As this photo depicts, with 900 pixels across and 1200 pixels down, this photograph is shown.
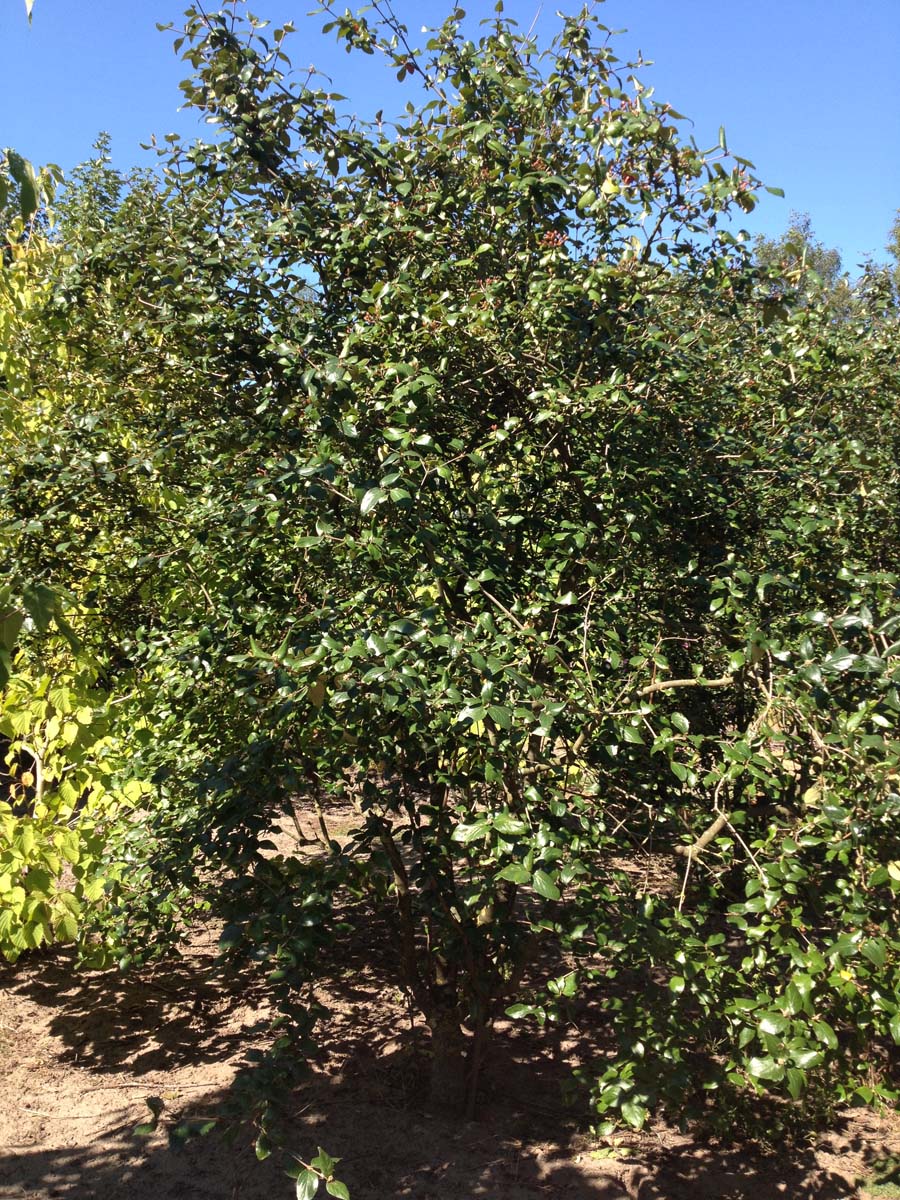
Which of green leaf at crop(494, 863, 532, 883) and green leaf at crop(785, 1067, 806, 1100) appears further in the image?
green leaf at crop(494, 863, 532, 883)

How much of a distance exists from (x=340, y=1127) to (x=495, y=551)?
248cm

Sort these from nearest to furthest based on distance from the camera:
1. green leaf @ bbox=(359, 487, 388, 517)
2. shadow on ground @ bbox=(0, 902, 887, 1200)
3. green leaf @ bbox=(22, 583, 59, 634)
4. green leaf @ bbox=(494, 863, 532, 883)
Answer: green leaf @ bbox=(22, 583, 59, 634)
green leaf @ bbox=(494, 863, 532, 883)
green leaf @ bbox=(359, 487, 388, 517)
shadow on ground @ bbox=(0, 902, 887, 1200)

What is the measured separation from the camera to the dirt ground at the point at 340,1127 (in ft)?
11.4

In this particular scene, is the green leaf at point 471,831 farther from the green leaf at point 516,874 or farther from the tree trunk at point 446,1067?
the tree trunk at point 446,1067

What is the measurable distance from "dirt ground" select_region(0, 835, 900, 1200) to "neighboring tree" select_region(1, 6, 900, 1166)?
0.40 m

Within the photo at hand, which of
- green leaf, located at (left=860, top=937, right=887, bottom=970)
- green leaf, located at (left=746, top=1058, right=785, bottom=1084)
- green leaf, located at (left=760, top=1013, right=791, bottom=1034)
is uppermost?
green leaf, located at (left=860, top=937, right=887, bottom=970)

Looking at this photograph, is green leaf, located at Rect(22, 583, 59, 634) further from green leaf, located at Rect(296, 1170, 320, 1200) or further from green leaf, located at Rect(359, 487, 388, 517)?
green leaf, located at Rect(296, 1170, 320, 1200)

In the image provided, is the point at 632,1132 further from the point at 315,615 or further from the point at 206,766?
the point at 315,615

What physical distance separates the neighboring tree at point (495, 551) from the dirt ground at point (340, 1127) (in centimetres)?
40

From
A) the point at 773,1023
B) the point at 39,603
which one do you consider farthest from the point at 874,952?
the point at 39,603

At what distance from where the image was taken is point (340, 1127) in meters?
3.79

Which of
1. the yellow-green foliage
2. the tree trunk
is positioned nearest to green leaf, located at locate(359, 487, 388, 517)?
the yellow-green foliage

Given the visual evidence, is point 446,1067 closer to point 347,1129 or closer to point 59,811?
point 347,1129

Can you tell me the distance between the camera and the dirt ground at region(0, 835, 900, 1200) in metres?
3.47
